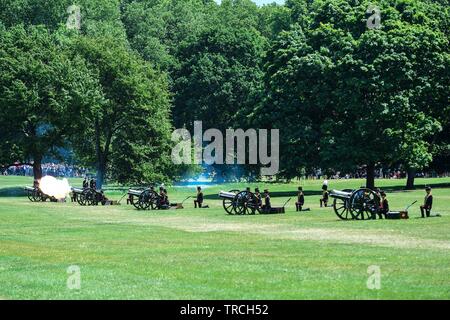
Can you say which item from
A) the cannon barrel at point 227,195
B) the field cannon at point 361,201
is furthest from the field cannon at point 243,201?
the field cannon at point 361,201

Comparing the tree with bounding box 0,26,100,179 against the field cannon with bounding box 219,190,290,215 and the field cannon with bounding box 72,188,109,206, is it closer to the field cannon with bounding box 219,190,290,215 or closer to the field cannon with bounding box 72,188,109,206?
the field cannon with bounding box 72,188,109,206

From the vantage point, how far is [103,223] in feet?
116

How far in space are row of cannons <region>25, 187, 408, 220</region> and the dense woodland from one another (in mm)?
12049

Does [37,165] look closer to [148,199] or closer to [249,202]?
[148,199]

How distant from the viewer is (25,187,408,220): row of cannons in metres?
35.8

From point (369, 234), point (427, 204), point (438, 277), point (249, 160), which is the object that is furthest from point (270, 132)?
point (438, 277)

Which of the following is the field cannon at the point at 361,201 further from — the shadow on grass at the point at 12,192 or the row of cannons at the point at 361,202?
the shadow on grass at the point at 12,192

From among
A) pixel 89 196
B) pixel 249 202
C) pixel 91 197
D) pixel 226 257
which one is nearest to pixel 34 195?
pixel 89 196

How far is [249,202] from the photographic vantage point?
42.4m

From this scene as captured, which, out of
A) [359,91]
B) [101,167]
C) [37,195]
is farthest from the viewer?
[101,167]

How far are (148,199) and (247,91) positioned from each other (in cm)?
3677

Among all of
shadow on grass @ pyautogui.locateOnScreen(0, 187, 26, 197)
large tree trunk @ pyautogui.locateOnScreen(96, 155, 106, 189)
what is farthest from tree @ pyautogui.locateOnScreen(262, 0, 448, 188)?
shadow on grass @ pyautogui.locateOnScreen(0, 187, 26, 197)

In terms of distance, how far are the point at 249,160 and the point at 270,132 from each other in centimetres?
501
